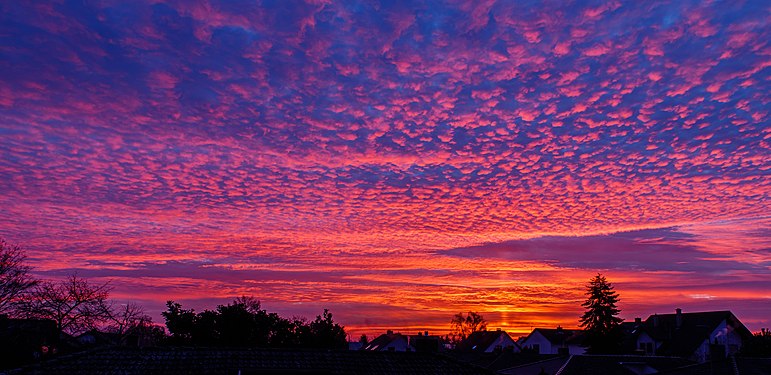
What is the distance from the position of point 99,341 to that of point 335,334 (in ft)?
98.7

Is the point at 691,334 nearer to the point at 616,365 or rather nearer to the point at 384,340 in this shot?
the point at 616,365

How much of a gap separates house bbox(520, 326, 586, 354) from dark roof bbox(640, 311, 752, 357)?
50.0 feet

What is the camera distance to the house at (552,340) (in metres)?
98.6

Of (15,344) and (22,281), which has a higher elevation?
(22,281)

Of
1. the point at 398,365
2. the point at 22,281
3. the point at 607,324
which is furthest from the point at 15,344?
the point at 607,324

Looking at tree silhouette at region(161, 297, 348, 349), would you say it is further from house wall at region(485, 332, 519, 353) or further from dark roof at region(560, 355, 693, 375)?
house wall at region(485, 332, 519, 353)

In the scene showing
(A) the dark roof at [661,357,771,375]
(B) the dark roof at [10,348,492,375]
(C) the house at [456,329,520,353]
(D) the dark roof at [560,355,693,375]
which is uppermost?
(B) the dark roof at [10,348,492,375]

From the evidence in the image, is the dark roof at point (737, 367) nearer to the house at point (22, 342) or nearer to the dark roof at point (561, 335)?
the house at point (22, 342)

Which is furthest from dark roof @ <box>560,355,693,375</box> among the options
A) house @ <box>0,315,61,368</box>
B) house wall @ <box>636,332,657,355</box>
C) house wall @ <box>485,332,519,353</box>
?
house wall @ <box>485,332,519,353</box>

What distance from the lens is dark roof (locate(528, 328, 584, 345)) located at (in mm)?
99000

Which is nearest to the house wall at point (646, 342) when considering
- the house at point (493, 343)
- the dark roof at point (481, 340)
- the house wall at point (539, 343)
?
the house wall at point (539, 343)

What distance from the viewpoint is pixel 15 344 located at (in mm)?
50156

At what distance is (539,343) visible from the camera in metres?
107

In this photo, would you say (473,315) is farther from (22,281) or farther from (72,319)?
(22,281)
